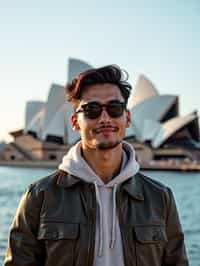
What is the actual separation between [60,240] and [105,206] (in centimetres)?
16

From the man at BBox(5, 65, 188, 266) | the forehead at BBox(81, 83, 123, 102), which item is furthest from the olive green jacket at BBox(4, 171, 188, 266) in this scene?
the forehead at BBox(81, 83, 123, 102)

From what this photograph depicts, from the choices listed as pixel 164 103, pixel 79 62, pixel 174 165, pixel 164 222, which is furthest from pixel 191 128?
pixel 164 222

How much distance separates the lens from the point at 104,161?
1.37 meters

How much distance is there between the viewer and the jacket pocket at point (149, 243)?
50.8 inches

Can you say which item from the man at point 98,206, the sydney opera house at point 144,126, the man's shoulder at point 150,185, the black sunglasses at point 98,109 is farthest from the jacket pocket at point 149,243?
the sydney opera house at point 144,126

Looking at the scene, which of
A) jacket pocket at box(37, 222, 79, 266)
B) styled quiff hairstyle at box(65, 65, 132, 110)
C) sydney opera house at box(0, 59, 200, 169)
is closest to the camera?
jacket pocket at box(37, 222, 79, 266)

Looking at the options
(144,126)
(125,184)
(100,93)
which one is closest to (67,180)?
(125,184)

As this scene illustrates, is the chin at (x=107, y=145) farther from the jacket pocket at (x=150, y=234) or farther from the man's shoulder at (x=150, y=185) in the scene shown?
the jacket pocket at (x=150, y=234)

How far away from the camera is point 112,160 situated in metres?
1.38

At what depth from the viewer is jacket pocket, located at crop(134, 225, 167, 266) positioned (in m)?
1.29

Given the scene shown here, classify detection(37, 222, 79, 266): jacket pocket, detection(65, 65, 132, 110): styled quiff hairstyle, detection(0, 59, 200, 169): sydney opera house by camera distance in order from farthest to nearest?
detection(0, 59, 200, 169): sydney opera house
detection(65, 65, 132, 110): styled quiff hairstyle
detection(37, 222, 79, 266): jacket pocket

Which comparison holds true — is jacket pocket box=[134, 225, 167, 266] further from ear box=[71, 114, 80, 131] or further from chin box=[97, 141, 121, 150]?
ear box=[71, 114, 80, 131]

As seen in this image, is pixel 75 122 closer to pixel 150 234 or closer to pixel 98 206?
pixel 98 206

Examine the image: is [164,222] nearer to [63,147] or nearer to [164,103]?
[164,103]
